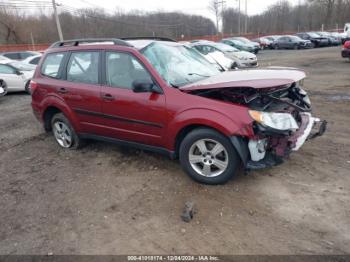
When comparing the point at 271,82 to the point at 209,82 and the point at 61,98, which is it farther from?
the point at 61,98

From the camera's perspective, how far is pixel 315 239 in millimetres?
2854

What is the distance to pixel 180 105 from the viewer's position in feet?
12.4

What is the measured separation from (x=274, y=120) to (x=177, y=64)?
1626 millimetres

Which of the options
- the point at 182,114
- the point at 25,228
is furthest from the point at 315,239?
the point at 25,228

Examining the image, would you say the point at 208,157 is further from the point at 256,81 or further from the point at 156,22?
the point at 156,22

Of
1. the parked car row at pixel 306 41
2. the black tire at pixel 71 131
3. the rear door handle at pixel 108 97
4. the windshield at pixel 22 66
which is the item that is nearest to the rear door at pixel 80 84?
the rear door handle at pixel 108 97

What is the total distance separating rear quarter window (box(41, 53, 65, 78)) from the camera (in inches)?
Result: 201

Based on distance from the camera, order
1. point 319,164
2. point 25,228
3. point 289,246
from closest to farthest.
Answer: point 289,246
point 25,228
point 319,164

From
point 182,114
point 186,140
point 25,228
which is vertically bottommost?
point 25,228

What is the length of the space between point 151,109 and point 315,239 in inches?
93.7

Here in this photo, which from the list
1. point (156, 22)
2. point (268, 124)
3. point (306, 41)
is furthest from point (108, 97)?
point (156, 22)

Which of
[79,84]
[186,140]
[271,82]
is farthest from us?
[79,84]

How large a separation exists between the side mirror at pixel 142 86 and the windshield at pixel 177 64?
22 cm

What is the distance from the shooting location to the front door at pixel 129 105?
3998mm
